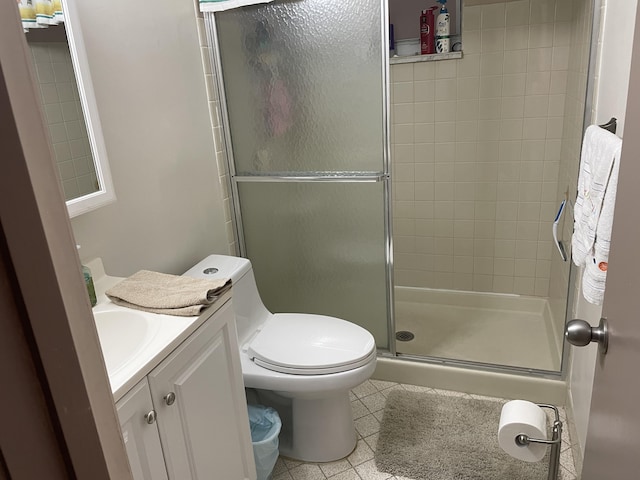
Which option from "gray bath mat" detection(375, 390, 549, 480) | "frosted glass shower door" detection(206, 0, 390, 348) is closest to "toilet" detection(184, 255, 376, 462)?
"gray bath mat" detection(375, 390, 549, 480)

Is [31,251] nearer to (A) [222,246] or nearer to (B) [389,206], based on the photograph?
(B) [389,206]

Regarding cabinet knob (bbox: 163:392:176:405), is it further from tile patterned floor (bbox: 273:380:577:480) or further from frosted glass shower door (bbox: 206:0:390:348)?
frosted glass shower door (bbox: 206:0:390:348)

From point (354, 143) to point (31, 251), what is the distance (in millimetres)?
1821

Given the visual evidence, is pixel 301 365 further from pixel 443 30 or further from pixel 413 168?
pixel 443 30

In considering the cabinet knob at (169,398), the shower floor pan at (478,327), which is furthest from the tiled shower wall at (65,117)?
the shower floor pan at (478,327)

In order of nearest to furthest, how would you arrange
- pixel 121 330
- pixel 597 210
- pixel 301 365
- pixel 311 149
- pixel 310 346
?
1. pixel 597 210
2. pixel 121 330
3. pixel 301 365
4. pixel 310 346
5. pixel 311 149

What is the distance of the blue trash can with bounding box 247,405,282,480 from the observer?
1.85 m

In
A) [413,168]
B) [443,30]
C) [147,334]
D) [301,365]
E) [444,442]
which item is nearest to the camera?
[147,334]

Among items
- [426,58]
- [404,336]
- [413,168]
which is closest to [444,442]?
[404,336]

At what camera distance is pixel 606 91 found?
5.22 ft

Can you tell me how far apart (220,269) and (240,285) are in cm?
10

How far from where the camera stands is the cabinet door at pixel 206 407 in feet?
4.27

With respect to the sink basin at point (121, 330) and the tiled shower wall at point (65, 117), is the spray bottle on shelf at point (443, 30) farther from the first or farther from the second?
the sink basin at point (121, 330)

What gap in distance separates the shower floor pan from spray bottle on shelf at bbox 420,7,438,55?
4.65ft
